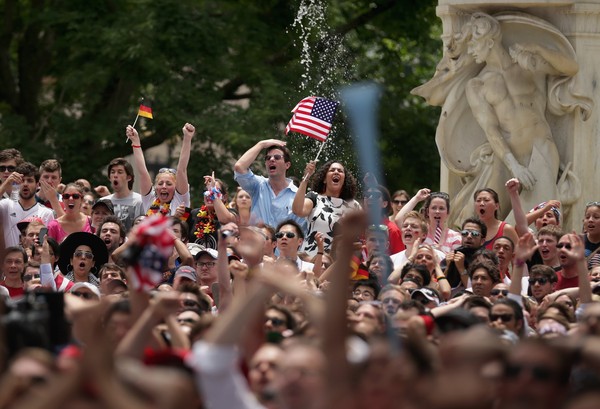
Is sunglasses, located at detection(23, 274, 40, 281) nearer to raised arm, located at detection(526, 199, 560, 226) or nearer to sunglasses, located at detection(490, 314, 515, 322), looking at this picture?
sunglasses, located at detection(490, 314, 515, 322)

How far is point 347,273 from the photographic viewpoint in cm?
705

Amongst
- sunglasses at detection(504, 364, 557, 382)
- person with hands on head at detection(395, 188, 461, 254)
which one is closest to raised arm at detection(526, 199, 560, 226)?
person with hands on head at detection(395, 188, 461, 254)

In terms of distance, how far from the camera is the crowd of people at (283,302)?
6.98 metres

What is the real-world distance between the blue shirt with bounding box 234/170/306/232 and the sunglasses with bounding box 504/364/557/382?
783cm

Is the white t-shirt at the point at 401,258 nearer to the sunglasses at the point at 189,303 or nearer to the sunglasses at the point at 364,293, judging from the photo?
the sunglasses at the point at 364,293

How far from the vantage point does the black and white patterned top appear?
14.5 m

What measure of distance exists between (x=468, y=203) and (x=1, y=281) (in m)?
5.93

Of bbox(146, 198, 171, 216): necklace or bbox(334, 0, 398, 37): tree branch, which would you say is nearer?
bbox(146, 198, 171, 216): necklace

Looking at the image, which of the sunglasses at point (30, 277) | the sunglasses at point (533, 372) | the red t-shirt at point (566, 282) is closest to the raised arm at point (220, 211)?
the sunglasses at point (30, 277)

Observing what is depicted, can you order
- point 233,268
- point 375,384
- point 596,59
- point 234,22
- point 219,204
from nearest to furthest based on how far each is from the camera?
point 375,384 → point 233,268 → point 219,204 → point 596,59 → point 234,22

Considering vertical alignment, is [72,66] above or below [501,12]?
below

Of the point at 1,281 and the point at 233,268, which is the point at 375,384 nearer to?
the point at 233,268

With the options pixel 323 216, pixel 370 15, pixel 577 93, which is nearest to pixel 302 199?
pixel 323 216

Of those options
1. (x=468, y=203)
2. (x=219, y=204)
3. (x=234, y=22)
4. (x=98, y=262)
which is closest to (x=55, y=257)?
(x=98, y=262)
